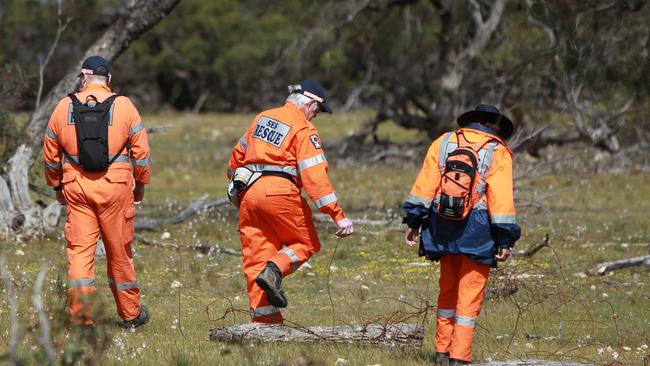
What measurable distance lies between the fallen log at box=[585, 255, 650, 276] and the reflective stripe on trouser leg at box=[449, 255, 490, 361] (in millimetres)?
4500

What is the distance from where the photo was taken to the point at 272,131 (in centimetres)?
814

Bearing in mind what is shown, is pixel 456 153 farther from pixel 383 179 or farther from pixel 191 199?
pixel 383 179

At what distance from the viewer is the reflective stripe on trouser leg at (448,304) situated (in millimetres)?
7375

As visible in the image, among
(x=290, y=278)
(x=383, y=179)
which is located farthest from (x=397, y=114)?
(x=290, y=278)

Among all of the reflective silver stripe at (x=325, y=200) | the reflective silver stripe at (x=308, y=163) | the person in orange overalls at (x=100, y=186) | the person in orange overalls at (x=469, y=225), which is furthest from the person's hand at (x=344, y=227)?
the person in orange overalls at (x=100, y=186)

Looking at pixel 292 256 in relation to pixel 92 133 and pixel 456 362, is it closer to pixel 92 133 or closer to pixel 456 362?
pixel 456 362

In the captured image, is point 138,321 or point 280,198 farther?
point 138,321

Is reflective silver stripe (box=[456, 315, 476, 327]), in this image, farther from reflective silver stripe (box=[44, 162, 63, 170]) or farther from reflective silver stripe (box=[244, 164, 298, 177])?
reflective silver stripe (box=[44, 162, 63, 170])

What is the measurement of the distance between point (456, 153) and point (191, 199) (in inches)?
497

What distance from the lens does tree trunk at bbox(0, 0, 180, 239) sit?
13.2 m

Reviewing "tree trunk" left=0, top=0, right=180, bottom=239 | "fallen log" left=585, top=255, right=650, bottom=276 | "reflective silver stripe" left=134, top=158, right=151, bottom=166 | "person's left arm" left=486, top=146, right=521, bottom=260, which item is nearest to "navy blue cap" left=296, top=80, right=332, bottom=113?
"reflective silver stripe" left=134, top=158, right=151, bottom=166

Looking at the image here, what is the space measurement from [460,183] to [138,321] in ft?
9.52

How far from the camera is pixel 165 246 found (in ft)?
44.0

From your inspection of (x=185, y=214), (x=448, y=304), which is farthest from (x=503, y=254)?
(x=185, y=214)
